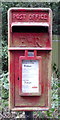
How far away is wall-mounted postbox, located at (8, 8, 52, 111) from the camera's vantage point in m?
2.67

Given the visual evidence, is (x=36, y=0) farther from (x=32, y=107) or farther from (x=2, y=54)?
(x=32, y=107)

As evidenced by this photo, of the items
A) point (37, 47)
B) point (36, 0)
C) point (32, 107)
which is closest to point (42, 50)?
point (37, 47)

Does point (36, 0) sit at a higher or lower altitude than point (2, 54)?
higher

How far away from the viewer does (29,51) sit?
105 inches

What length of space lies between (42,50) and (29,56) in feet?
0.54

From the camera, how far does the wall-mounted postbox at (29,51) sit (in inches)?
105

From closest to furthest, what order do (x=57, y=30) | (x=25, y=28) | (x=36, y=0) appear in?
(x=25, y=28) → (x=36, y=0) → (x=57, y=30)

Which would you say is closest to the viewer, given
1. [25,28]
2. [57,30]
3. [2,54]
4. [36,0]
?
[25,28]

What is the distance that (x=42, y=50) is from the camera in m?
2.70

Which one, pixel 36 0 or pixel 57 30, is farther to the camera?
pixel 57 30

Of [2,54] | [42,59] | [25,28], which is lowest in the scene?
[2,54]

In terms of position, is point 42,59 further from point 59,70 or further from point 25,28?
point 59,70

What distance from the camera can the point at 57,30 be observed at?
664cm

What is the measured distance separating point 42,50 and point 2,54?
3.58 m
